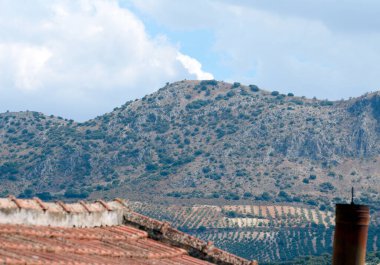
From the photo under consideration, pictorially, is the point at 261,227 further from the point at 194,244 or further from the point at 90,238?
the point at 90,238

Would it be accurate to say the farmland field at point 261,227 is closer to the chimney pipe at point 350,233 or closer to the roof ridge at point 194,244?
the roof ridge at point 194,244

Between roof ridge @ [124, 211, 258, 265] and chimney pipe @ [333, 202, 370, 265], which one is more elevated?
chimney pipe @ [333, 202, 370, 265]

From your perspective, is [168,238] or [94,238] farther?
[168,238]

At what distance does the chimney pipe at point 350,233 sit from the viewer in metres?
16.0

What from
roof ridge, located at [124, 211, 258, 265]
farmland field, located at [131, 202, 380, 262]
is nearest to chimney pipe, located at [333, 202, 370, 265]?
roof ridge, located at [124, 211, 258, 265]

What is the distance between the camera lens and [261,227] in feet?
579

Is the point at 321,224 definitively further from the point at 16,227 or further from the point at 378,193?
the point at 16,227

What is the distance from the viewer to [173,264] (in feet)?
50.9

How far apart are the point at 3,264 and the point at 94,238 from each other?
15.2ft

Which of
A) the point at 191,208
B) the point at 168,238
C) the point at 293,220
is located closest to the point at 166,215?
the point at 191,208

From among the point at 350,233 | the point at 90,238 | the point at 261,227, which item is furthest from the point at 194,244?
the point at 261,227

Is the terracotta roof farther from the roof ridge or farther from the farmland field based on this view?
the farmland field

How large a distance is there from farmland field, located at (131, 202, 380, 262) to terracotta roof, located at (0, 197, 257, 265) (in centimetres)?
13325

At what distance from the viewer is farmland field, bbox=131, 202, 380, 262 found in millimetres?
160750
